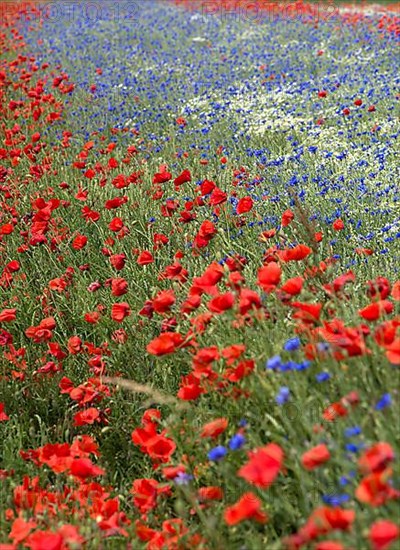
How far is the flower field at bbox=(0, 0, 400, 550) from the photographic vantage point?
199 centimetres

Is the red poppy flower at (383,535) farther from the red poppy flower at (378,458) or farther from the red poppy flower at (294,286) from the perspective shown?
the red poppy flower at (294,286)

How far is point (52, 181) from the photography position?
5.34 m

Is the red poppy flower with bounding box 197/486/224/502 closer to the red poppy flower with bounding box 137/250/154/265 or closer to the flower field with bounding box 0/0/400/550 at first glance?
the flower field with bounding box 0/0/400/550

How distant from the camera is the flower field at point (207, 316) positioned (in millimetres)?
1989

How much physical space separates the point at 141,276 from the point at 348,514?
8.13 feet

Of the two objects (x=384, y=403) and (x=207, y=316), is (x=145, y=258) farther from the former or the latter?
(x=384, y=403)

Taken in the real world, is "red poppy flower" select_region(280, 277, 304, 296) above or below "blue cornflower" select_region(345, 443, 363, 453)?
above

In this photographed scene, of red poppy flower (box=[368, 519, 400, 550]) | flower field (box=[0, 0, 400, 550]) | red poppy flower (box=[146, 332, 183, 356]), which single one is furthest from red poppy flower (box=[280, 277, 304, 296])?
red poppy flower (box=[368, 519, 400, 550])

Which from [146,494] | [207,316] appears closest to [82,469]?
[146,494]

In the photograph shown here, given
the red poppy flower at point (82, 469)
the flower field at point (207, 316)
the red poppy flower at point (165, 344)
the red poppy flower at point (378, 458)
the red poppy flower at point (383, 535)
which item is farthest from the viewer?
the red poppy flower at point (165, 344)

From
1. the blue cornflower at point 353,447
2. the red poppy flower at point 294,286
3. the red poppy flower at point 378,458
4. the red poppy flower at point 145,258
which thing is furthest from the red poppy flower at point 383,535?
the red poppy flower at point 145,258

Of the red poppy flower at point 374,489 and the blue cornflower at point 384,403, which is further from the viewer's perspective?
the blue cornflower at point 384,403

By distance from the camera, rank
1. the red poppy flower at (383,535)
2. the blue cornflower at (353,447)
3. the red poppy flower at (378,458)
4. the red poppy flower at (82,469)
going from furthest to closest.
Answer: the red poppy flower at (82,469) < the blue cornflower at (353,447) < the red poppy flower at (378,458) < the red poppy flower at (383,535)

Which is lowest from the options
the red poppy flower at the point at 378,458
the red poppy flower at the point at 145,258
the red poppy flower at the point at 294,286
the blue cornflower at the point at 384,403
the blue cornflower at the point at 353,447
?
the red poppy flower at the point at 145,258
